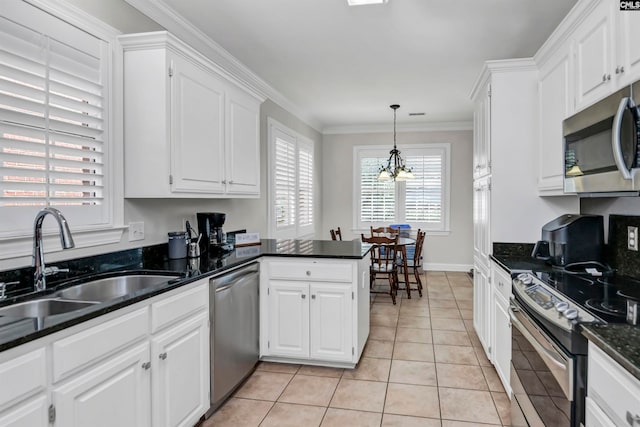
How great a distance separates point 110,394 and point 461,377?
239 centimetres

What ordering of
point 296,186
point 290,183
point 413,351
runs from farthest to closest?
point 296,186, point 290,183, point 413,351

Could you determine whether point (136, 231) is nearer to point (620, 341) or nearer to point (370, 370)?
point (370, 370)

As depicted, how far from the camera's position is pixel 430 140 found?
7.21 metres

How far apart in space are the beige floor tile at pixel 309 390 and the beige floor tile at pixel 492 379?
1.09 m

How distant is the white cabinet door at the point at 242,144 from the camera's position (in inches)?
124

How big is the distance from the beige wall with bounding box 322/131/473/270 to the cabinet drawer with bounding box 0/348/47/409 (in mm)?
6452

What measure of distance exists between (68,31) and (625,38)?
8.95 ft

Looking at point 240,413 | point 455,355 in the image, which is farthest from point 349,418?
point 455,355

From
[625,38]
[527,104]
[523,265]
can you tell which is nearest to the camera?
[625,38]

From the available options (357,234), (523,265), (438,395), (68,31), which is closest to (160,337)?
(68,31)

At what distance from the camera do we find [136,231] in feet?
8.57

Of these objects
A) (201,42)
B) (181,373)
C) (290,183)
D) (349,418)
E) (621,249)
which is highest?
(201,42)

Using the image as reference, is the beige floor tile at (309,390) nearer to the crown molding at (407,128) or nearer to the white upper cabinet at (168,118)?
the white upper cabinet at (168,118)

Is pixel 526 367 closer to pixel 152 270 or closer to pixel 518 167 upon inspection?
pixel 518 167
